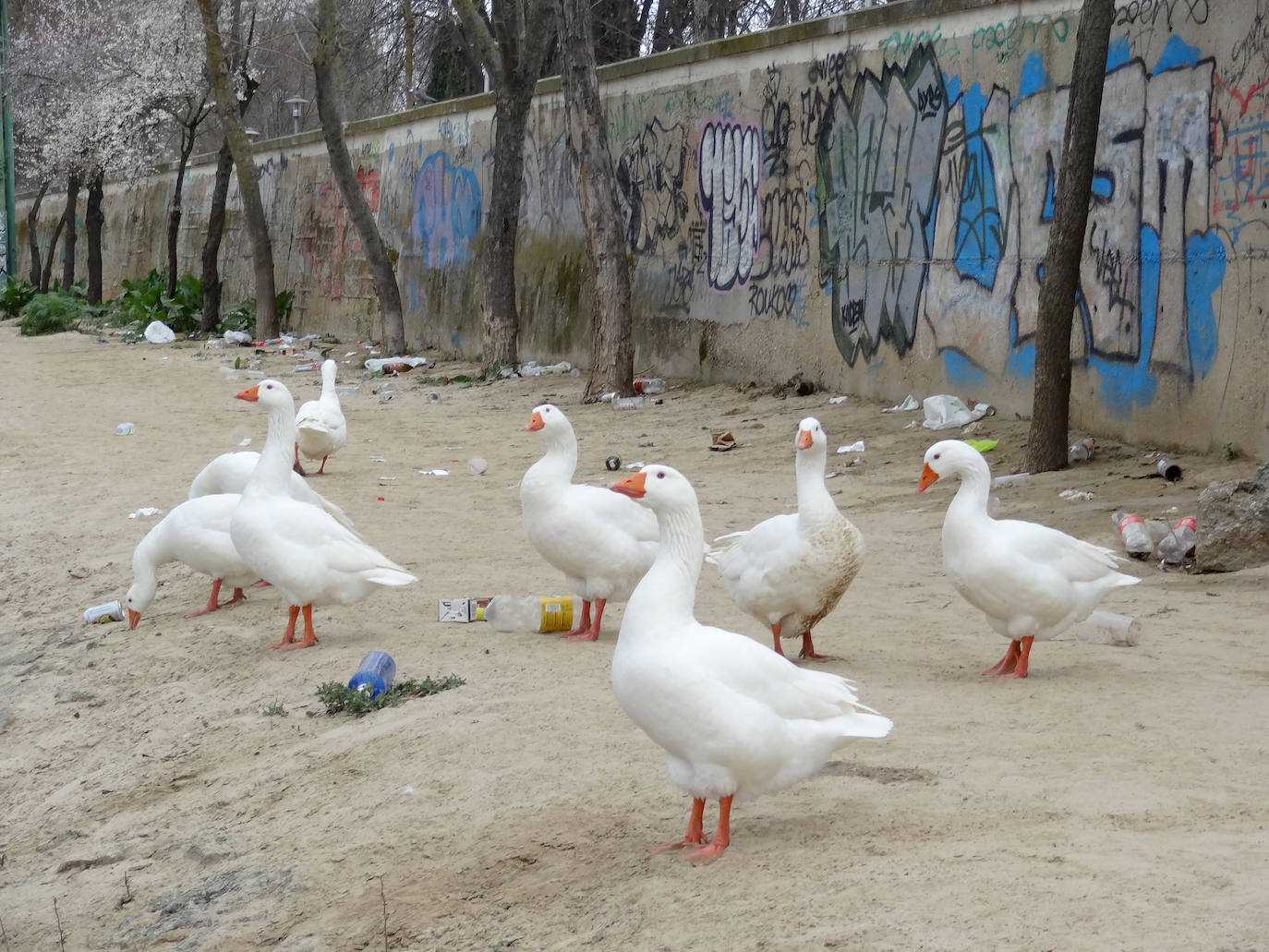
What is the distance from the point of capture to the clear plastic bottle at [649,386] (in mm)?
14711

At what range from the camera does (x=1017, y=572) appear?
5277mm

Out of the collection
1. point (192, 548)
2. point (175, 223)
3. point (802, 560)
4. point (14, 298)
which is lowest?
point (192, 548)

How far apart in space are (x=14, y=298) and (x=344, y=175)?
15.5 metres

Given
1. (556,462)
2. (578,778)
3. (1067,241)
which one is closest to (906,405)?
(1067,241)

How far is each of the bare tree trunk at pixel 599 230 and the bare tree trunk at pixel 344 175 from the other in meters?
5.48

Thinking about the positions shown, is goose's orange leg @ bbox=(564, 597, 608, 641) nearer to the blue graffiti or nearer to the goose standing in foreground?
the goose standing in foreground

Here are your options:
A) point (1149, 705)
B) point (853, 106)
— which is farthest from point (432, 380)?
point (1149, 705)

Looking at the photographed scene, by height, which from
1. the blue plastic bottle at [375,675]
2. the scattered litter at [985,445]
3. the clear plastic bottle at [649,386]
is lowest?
the blue plastic bottle at [375,675]

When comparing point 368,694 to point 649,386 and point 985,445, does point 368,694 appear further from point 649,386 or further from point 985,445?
point 649,386

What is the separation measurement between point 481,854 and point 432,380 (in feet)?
42.8

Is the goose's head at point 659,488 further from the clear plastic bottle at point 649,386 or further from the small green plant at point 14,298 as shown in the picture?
the small green plant at point 14,298

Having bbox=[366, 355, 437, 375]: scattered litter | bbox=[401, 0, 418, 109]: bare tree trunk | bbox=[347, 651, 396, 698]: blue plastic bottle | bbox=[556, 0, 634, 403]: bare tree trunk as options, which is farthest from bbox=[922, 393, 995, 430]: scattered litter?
Result: bbox=[401, 0, 418, 109]: bare tree trunk

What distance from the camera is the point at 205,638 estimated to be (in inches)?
271

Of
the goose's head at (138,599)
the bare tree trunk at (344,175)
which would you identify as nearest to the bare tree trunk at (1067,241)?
the goose's head at (138,599)
